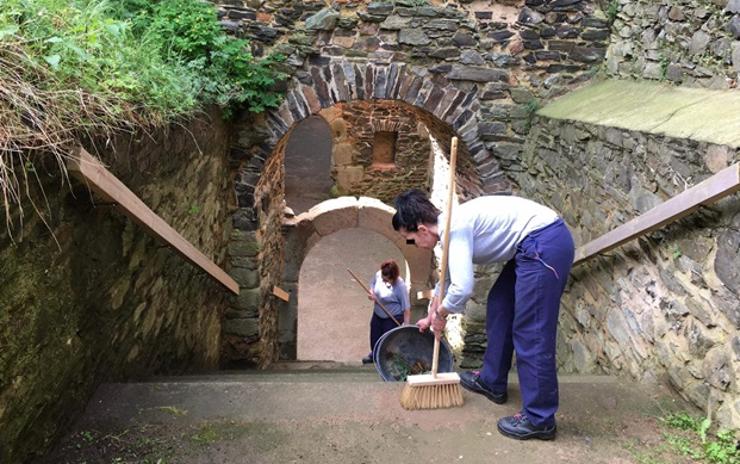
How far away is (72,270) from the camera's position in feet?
7.13

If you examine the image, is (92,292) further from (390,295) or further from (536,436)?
(390,295)

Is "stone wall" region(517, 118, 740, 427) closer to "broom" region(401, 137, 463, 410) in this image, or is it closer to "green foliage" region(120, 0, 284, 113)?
"broom" region(401, 137, 463, 410)

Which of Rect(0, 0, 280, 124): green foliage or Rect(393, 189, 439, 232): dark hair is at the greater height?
Rect(0, 0, 280, 124): green foliage

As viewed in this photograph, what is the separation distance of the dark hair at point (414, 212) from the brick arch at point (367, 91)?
259 centimetres

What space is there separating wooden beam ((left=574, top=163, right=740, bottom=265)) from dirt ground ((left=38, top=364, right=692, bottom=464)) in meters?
0.79

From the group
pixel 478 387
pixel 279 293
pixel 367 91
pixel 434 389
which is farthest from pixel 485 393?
pixel 279 293

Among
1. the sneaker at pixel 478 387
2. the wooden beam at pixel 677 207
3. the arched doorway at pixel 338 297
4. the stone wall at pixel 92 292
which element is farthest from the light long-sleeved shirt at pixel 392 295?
the sneaker at pixel 478 387

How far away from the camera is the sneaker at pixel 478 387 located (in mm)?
2676

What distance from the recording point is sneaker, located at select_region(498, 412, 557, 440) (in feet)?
7.67

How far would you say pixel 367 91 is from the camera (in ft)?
15.7

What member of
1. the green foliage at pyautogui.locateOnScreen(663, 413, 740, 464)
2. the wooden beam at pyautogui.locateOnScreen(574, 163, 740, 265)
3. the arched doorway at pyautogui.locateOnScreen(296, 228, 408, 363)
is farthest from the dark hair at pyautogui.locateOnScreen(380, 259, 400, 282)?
the green foliage at pyautogui.locateOnScreen(663, 413, 740, 464)

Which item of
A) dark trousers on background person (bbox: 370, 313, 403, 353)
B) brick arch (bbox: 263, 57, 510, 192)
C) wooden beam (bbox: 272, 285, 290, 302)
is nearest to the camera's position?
brick arch (bbox: 263, 57, 510, 192)

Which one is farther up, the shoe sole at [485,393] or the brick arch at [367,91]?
the brick arch at [367,91]

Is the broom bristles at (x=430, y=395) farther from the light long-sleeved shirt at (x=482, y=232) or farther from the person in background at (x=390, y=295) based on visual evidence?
the person in background at (x=390, y=295)
